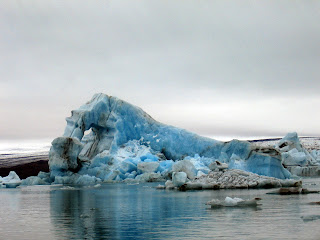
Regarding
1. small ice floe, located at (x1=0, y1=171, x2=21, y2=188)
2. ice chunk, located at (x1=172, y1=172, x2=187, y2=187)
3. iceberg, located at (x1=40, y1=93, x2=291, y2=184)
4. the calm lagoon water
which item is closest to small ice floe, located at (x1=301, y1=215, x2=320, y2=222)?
the calm lagoon water

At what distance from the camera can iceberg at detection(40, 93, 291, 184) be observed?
96.6ft

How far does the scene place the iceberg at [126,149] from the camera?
2945 centimetres

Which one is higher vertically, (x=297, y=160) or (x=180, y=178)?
(x=297, y=160)

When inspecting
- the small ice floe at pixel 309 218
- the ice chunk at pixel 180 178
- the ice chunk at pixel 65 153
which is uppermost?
the ice chunk at pixel 65 153

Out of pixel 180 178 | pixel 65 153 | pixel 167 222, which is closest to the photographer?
pixel 167 222

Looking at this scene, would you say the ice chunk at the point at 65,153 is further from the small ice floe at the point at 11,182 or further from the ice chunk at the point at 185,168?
the ice chunk at the point at 185,168

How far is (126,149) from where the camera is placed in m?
32.0

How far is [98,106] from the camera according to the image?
3200 centimetres

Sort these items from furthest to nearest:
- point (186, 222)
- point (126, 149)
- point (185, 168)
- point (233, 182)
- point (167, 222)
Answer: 1. point (126, 149)
2. point (185, 168)
3. point (233, 182)
4. point (167, 222)
5. point (186, 222)

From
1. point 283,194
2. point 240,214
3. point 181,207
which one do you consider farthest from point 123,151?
point 240,214

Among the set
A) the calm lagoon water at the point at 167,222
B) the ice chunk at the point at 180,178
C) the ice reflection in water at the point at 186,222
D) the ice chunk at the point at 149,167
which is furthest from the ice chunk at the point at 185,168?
the ice reflection in water at the point at 186,222

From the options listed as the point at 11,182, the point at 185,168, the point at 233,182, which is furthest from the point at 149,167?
the point at 233,182

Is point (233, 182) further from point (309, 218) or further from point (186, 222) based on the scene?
point (309, 218)

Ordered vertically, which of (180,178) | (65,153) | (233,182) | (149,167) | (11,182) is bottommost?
(11,182)
